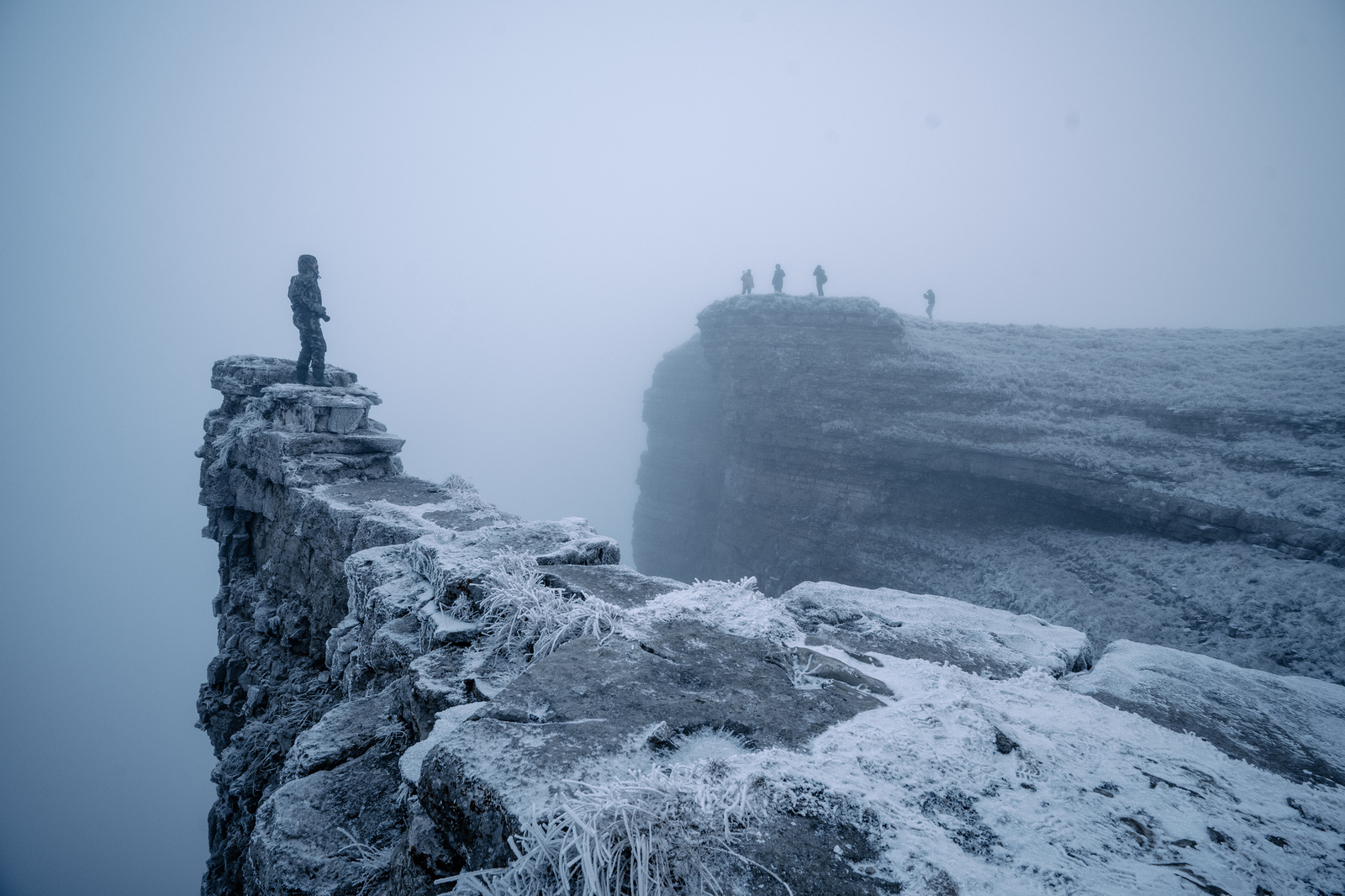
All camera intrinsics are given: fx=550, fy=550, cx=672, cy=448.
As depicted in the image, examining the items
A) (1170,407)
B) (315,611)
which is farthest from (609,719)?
(1170,407)

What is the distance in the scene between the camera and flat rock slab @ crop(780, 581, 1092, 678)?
3373mm

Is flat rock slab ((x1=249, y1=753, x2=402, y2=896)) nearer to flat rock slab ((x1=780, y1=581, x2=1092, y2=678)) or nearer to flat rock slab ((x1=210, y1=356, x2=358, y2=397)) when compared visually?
flat rock slab ((x1=780, y1=581, x2=1092, y2=678))

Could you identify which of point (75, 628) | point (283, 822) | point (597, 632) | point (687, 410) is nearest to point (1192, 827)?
point (597, 632)

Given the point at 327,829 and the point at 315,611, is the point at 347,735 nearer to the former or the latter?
the point at 327,829

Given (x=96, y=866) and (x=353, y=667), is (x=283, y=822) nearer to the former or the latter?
(x=353, y=667)

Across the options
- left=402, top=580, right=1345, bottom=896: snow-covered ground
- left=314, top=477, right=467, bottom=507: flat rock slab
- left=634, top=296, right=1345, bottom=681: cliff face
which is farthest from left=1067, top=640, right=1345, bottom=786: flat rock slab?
left=634, top=296, right=1345, bottom=681: cliff face

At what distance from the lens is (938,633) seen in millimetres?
3762

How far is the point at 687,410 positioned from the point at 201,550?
336ft

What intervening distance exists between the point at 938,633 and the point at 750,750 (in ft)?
7.77

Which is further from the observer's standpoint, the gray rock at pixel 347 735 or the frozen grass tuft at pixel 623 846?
the gray rock at pixel 347 735

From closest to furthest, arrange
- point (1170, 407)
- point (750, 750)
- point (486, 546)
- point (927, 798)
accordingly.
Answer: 1. point (927, 798)
2. point (750, 750)
3. point (486, 546)
4. point (1170, 407)

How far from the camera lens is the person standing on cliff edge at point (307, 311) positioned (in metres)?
8.32

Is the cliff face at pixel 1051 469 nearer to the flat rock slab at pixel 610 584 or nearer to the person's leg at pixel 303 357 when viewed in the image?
the flat rock slab at pixel 610 584

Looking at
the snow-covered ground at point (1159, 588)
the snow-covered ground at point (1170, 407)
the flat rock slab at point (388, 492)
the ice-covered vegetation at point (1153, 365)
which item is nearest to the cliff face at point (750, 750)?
the flat rock slab at point (388, 492)
